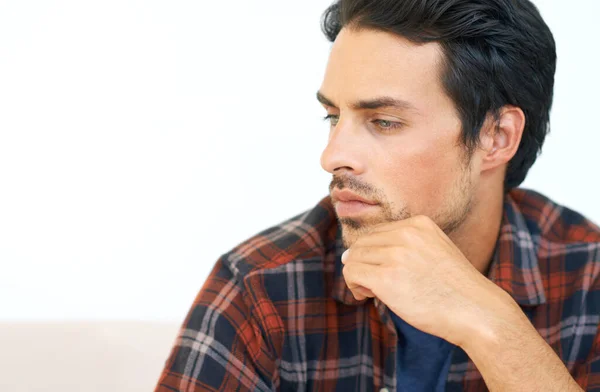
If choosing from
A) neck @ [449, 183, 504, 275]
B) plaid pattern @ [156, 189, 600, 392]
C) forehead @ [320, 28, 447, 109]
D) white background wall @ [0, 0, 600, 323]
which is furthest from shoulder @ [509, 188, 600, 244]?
white background wall @ [0, 0, 600, 323]

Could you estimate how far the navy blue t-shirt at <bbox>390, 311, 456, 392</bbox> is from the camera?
6.45 feet

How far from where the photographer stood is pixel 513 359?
1646mm

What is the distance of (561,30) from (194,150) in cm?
175

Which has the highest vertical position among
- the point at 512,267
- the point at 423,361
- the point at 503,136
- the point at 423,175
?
the point at 503,136

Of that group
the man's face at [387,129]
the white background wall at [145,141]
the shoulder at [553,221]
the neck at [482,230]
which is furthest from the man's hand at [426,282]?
the white background wall at [145,141]

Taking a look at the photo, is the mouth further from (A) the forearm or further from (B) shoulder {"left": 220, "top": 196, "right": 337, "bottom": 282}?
(A) the forearm

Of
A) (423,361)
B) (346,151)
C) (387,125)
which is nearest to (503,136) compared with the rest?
(387,125)

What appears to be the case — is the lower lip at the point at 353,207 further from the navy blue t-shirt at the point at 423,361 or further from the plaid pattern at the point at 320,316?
the navy blue t-shirt at the point at 423,361

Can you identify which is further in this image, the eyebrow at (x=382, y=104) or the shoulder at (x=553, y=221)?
the shoulder at (x=553, y=221)

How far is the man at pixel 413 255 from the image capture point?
5.63ft

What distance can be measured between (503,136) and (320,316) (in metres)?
0.72

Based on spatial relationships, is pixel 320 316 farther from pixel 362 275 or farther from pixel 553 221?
pixel 553 221

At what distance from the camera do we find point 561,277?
213 centimetres

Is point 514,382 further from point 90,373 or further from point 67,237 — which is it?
point 67,237
